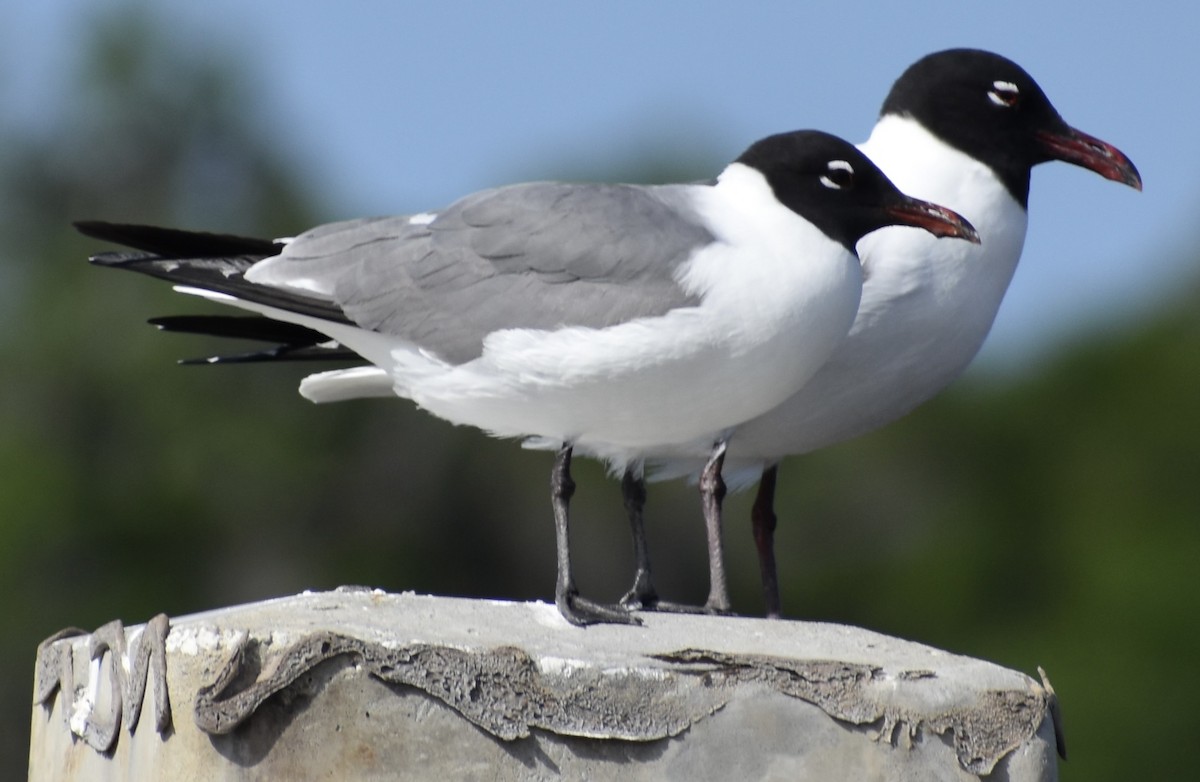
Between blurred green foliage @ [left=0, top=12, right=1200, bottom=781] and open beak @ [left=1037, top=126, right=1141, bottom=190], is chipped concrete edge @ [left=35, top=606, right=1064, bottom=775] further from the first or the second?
blurred green foliage @ [left=0, top=12, right=1200, bottom=781]

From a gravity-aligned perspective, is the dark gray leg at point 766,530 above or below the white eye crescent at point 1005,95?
below

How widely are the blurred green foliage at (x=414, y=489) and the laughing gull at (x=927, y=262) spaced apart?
14916 millimetres

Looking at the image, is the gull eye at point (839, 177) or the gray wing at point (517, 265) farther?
the gull eye at point (839, 177)

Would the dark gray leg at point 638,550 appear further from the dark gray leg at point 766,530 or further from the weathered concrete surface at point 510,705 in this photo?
the weathered concrete surface at point 510,705

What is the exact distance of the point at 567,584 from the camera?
16.3 ft

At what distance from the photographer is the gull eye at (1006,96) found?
20.5 ft

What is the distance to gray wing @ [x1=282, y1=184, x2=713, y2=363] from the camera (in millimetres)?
5121

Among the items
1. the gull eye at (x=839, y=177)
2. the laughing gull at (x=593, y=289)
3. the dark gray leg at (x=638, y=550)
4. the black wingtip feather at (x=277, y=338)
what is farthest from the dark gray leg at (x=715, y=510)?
the black wingtip feather at (x=277, y=338)

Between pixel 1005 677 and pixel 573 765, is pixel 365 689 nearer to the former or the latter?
pixel 573 765

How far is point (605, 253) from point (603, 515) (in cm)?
1807

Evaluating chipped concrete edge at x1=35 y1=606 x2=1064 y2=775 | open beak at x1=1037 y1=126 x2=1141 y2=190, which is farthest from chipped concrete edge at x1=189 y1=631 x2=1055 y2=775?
open beak at x1=1037 y1=126 x2=1141 y2=190

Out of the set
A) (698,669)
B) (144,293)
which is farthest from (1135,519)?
(698,669)

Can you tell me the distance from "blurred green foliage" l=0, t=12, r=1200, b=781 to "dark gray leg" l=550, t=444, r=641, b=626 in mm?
15714

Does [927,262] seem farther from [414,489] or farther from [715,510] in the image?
[414,489]
